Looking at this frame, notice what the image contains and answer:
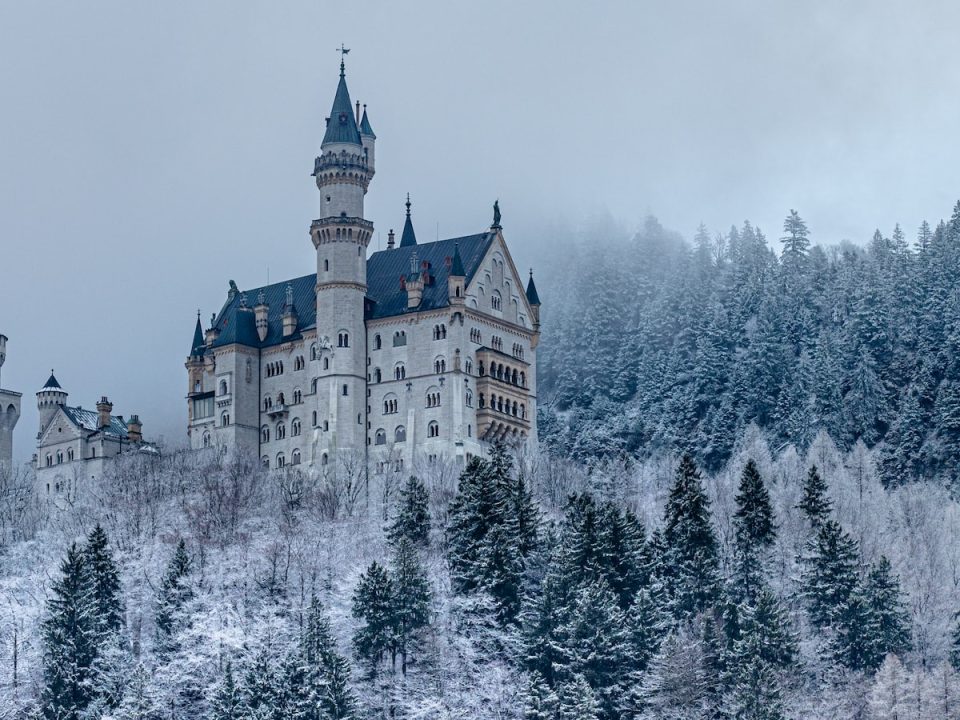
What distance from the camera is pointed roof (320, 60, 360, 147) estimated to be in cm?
14162

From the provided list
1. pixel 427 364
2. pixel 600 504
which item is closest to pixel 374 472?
pixel 427 364

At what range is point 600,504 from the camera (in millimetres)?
125000

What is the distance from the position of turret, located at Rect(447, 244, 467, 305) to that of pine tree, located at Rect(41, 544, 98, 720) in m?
37.3

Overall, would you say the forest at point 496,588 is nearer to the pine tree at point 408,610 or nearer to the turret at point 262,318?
the pine tree at point 408,610

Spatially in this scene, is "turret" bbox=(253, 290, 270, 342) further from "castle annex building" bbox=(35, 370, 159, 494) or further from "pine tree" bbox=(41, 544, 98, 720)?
"pine tree" bbox=(41, 544, 98, 720)

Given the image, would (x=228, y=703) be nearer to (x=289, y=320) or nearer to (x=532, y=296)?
(x=289, y=320)

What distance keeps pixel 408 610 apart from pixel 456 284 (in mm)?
36191

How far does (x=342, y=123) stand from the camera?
142625mm

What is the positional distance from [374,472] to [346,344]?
329 inches

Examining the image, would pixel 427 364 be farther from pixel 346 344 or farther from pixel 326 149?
pixel 326 149

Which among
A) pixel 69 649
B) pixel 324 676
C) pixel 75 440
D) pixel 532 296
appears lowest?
pixel 324 676

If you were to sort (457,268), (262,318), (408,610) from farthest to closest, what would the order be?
(262,318) → (457,268) → (408,610)

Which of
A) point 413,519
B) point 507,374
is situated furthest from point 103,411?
point 413,519

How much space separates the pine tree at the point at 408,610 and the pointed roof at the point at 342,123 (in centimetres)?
3983
